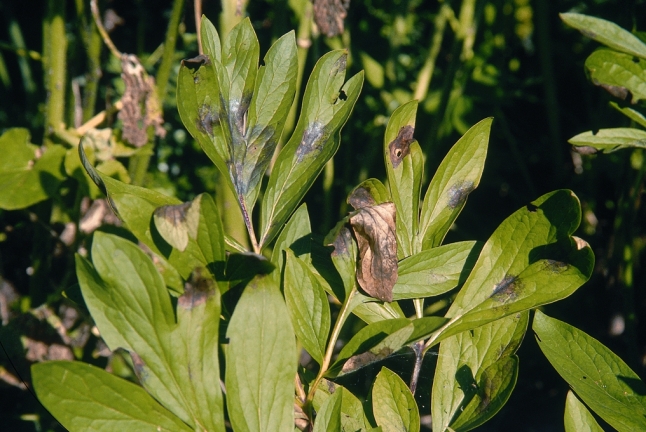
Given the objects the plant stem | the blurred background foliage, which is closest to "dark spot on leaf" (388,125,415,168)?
the plant stem

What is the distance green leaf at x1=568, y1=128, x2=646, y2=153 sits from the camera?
18.5 inches

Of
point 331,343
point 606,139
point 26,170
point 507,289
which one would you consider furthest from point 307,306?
point 26,170

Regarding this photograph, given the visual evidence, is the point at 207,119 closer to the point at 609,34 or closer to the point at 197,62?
the point at 197,62

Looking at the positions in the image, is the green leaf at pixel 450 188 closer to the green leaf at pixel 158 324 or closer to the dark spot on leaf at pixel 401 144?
the dark spot on leaf at pixel 401 144

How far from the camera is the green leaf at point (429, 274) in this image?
16.1 inches

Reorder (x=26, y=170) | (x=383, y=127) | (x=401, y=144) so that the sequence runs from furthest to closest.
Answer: (x=383, y=127) < (x=26, y=170) < (x=401, y=144)

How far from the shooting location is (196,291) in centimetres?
35

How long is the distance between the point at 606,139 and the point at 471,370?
8.7 inches

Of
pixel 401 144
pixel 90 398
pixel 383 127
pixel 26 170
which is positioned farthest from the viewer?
pixel 383 127

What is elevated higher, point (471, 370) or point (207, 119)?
point (207, 119)

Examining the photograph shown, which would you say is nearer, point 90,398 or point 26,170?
point 90,398

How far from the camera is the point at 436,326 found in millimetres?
337

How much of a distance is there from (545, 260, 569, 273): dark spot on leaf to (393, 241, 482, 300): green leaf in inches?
2.1

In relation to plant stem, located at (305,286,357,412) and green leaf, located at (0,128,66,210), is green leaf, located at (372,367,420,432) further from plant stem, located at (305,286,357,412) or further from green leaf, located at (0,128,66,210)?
green leaf, located at (0,128,66,210)
